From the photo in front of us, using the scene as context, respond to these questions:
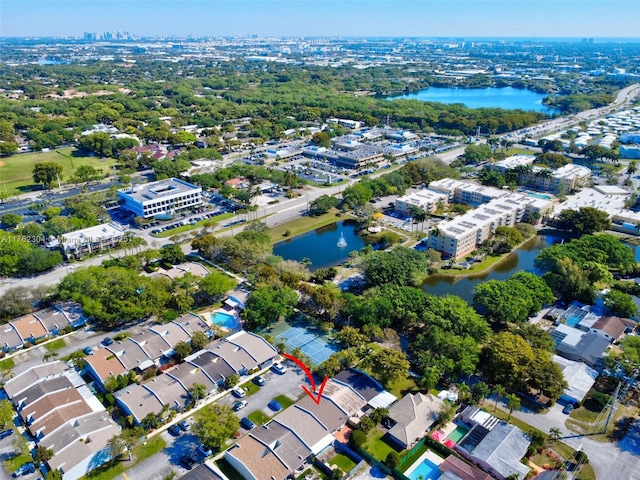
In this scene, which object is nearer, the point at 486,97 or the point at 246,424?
the point at 246,424

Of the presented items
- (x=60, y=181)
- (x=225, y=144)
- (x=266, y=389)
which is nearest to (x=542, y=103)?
(x=225, y=144)

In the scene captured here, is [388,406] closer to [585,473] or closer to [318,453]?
[318,453]

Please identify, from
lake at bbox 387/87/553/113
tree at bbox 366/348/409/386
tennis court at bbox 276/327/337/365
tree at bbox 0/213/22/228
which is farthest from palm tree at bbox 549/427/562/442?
lake at bbox 387/87/553/113

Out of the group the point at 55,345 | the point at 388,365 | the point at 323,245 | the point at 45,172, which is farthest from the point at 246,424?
the point at 45,172

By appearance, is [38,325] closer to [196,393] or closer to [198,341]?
[198,341]

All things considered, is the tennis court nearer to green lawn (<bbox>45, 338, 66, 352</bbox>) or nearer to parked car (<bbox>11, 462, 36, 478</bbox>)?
green lawn (<bbox>45, 338, 66, 352</bbox>)

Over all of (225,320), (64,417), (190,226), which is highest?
(190,226)
